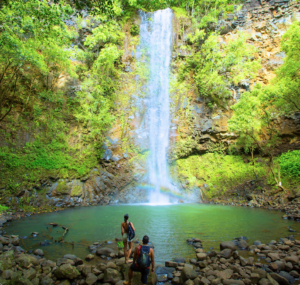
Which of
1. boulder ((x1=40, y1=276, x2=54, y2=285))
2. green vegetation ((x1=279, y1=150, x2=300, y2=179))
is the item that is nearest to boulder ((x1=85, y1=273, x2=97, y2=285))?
boulder ((x1=40, y1=276, x2=54, y2=285))

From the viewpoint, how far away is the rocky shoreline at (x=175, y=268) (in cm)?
449

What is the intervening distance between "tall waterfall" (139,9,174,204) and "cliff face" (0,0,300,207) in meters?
Answer: 0.76

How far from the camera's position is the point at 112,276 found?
469 centimetres

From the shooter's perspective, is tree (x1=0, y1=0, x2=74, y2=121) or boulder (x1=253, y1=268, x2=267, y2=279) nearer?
boulder (x1=253, y1=268, x2=267, y2=279)

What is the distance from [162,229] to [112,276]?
4753mm

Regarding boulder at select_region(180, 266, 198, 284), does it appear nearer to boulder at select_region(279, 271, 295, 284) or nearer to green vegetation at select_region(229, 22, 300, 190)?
boulder at select_region(279, 271, 295, 284)

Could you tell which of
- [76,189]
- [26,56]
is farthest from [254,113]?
[26,56]

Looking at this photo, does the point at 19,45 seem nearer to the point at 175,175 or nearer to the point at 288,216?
the point at 175,175

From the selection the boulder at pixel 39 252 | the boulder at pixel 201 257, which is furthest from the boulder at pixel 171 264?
the boulder at pixel 39 252

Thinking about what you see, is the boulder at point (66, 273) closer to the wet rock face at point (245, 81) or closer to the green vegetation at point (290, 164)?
the green vegetation at point (290, 164)

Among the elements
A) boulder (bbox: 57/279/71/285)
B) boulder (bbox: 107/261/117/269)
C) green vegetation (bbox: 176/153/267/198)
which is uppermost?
green vegetation (bbox: 176/153/267/198)

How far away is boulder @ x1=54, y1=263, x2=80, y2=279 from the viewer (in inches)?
183

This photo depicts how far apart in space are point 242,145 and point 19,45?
2086cm

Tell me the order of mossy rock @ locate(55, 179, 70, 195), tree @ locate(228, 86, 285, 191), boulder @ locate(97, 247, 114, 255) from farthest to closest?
1. tree @ locate(228, 86, 285, 191)
2. mossy rock @ locate(55, 179, 70, 195)
3. boulder @ locate(97, 247, 114, 255)
